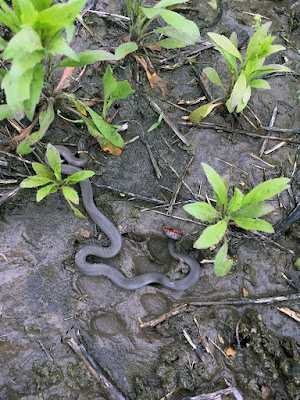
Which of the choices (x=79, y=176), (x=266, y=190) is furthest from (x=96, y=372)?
(x=266, y=190)

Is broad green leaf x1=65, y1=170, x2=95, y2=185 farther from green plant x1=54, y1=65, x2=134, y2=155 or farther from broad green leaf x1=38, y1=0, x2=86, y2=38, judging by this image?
broad green leaf x1=38, y1=0, x2=86, y2=38

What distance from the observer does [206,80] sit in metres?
4.61

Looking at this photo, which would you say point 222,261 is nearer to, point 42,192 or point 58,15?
point 42,192

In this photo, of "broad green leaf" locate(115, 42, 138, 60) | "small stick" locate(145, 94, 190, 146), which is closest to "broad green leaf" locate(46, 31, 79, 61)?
"broad green leaf" locate(115, 42, 138, 60)

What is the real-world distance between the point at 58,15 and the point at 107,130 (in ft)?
4.45

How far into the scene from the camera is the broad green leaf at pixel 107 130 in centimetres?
384

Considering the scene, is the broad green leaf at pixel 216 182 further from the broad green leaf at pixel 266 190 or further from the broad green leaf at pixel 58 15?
the broad green leaf at pixel 58 15

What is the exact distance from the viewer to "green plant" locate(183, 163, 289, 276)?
337 cm

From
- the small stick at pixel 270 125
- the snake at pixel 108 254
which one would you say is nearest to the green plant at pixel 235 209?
the snake at pixel 108 254

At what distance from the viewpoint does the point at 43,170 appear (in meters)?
3.74

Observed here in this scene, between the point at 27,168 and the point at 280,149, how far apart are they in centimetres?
314

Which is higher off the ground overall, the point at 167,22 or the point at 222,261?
the point at 167,22

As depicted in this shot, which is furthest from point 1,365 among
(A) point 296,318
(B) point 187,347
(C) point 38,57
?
(A) point 296,318

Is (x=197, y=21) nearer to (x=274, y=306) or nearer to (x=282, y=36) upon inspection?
(x=282, y=36)
